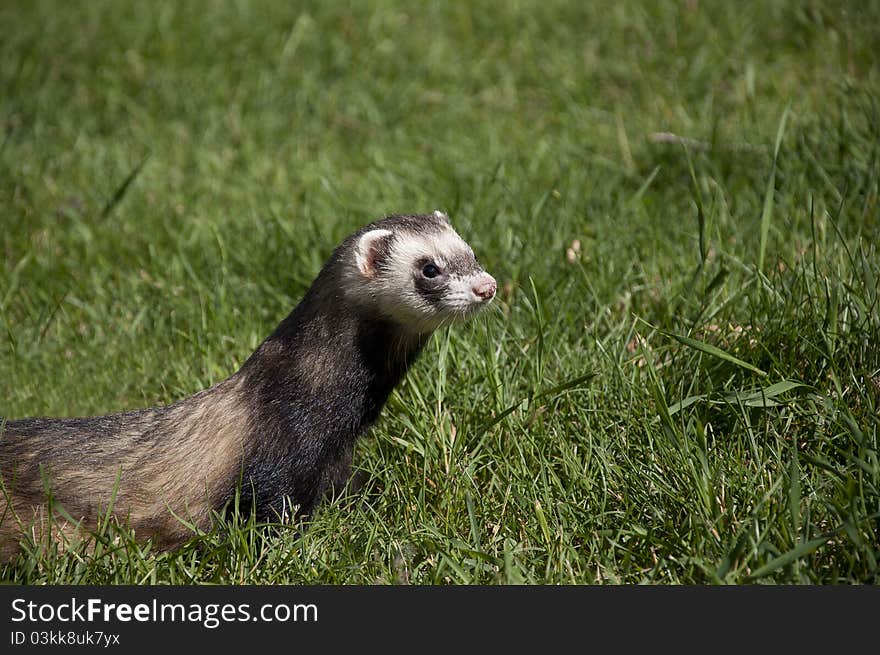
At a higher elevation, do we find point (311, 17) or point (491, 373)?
point (311, 17)

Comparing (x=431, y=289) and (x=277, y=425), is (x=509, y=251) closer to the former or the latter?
(x=431, y=289)

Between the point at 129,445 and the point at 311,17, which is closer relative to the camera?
the point at 129,445

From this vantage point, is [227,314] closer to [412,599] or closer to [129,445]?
[129,445]

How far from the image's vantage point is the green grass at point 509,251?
3299 millimetres

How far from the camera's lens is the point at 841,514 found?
2951mm

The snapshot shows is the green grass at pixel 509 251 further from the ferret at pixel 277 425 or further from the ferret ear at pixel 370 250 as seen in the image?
the ferret ear at pixel 370 250

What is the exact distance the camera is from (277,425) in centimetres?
361

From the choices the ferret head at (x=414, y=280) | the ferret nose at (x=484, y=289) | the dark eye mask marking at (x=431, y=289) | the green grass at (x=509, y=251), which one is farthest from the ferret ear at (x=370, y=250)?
the green grass at (x=509, y=251)

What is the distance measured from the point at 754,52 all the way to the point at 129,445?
188 inches

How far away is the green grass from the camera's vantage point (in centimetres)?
330

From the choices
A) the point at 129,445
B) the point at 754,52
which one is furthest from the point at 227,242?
the point at 754,52

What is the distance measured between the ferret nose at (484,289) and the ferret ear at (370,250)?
0.34 m

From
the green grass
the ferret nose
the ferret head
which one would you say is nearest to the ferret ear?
the ferret head

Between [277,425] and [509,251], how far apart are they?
5.58 ft
